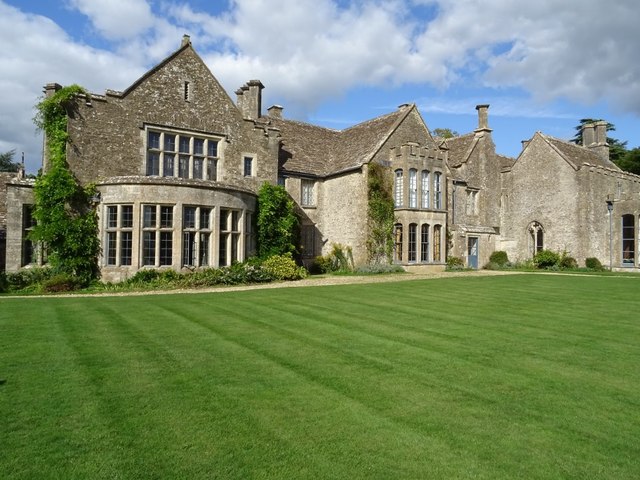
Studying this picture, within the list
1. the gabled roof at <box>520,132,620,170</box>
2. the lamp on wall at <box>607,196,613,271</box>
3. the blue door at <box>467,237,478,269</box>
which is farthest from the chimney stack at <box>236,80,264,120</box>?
the lamp on wall at <box>607,196,613,271</box>

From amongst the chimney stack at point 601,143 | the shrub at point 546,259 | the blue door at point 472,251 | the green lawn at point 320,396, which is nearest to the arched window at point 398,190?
the blue door at point 472,251

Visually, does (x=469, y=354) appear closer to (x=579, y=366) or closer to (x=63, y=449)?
(x=579, y=366)

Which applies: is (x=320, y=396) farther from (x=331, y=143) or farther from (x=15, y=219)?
(x=331, y=143)

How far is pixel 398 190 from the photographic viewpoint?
27.3 m

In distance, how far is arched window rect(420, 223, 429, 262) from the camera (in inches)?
1094

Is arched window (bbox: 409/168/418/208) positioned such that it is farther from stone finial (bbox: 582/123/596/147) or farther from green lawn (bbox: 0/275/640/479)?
stone finial (bbox: 582/123/596/147)

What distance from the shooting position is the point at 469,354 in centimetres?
760

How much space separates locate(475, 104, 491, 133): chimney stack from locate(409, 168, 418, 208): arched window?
10395 mm

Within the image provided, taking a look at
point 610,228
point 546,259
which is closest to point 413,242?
point 546,259

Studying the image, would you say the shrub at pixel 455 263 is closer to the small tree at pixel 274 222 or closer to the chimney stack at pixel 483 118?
the chimney stack at pixel 483 118

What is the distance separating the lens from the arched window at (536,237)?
35.2m

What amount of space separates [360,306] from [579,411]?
7.61 metres

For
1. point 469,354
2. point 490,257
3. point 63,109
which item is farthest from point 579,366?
point 490,257

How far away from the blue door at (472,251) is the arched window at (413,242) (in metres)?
7.21
